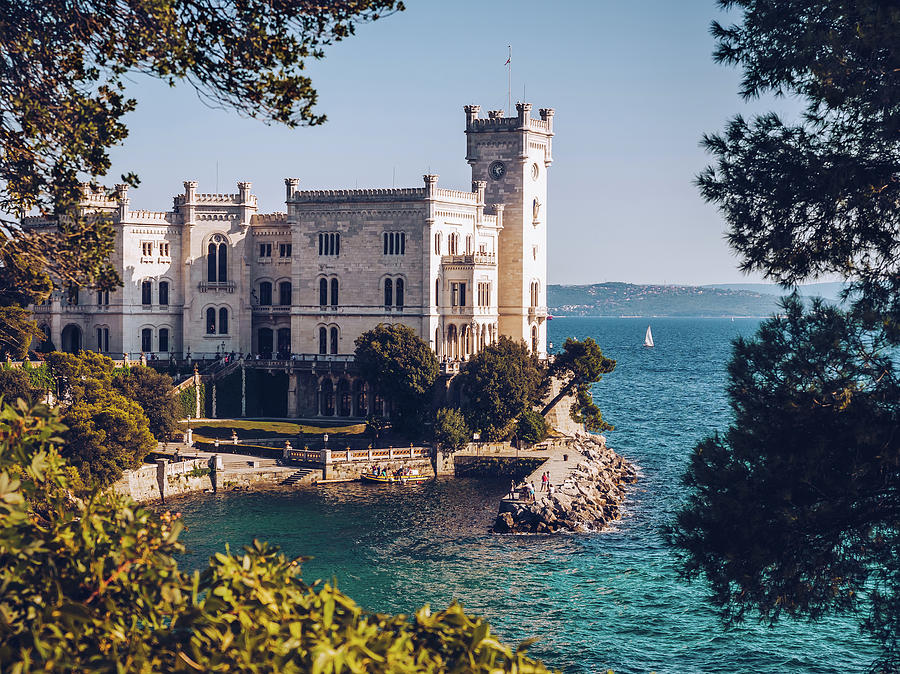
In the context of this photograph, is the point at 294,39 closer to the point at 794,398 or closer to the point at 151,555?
the point at 151,555

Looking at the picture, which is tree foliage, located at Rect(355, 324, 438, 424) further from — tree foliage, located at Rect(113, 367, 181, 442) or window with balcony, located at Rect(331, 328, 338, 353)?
tree foliage, located at Rect(113, 367, 181, 442)

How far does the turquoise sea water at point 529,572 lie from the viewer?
43.9 metres

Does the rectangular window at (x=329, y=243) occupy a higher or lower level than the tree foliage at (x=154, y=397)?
higher

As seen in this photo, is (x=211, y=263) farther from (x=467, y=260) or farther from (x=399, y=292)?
(x=467, y=260)

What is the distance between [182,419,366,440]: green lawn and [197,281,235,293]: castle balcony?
463 inches

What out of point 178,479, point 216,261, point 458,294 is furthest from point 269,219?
point 178,479

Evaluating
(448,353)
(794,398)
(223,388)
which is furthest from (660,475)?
(794,398)

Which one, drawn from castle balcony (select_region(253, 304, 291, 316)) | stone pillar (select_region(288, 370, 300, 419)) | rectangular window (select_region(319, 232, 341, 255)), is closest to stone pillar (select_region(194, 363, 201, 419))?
stone pillar (select_region(288, 370, 300, 419))

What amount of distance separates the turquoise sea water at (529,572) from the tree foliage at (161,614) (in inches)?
738

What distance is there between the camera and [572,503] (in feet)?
215

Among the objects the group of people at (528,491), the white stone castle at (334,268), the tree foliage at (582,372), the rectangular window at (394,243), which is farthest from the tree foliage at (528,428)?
the rectangular window at (394,243)

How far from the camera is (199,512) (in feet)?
216

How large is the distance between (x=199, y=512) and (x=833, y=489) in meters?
50.1

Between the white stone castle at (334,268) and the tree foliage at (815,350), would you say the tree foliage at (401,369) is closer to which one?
the white stone castle at (334,268)
